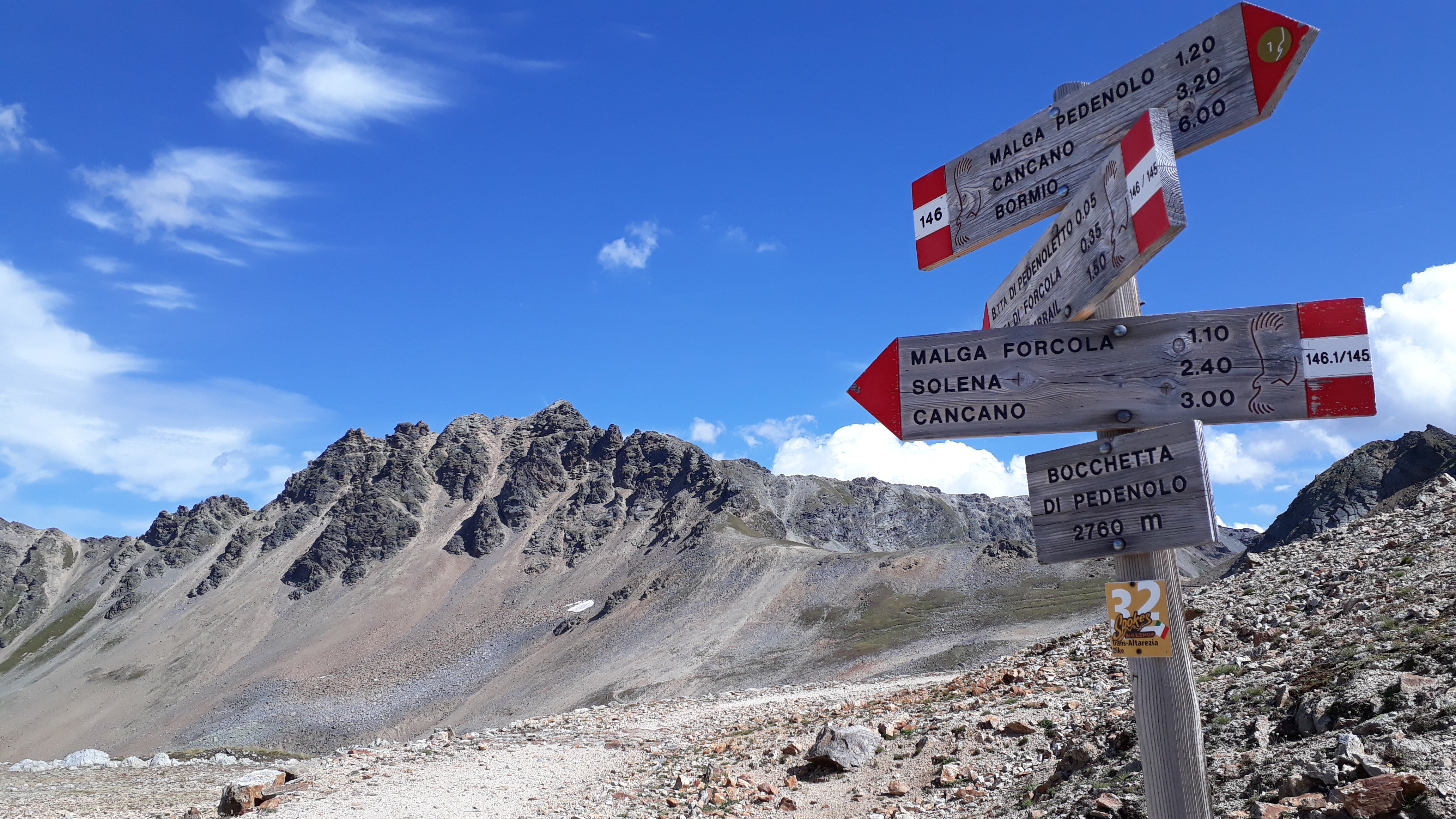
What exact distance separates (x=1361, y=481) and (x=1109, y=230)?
280 feet

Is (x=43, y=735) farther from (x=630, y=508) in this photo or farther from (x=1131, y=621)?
(x=1131, y=621)

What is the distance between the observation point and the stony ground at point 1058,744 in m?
6.24

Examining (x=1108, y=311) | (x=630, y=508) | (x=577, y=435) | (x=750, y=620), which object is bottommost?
(x=750, y=620)

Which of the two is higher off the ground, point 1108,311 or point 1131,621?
point 1108,311

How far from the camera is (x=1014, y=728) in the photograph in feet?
32.8

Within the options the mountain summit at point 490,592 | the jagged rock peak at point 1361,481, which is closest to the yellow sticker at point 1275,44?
the mountain summit at point 490,592

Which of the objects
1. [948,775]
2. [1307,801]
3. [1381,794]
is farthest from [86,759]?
[1381,794]

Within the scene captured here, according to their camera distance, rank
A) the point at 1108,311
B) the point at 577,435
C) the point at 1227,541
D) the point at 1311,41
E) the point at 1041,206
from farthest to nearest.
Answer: the point at 1227,541
the point at 577,435
the point at 1041,206
the point at 1108,311
the point at 1311,41

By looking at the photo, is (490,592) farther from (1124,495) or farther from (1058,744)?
(1124,495)

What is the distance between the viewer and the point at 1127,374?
394 cm

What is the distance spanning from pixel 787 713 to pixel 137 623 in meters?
138

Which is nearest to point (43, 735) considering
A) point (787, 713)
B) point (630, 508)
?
point (630, 508)

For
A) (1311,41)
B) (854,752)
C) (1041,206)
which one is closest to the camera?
(1311,41)

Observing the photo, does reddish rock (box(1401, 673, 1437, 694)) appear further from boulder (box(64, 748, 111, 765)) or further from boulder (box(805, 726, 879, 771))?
boulder (box(64, 748, 111, 765))
